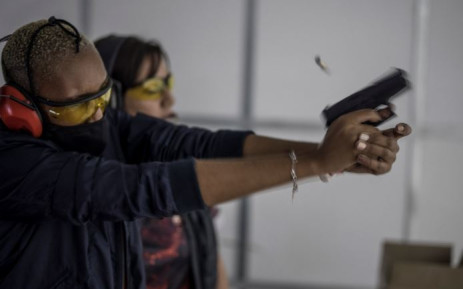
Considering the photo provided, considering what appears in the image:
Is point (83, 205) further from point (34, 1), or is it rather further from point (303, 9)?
point (303, 9)

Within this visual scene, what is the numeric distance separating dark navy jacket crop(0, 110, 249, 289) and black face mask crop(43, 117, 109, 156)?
0.04 metres

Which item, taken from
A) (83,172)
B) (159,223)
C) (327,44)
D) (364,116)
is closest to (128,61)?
(159,223)

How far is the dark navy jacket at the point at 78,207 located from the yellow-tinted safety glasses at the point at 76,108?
0.06m

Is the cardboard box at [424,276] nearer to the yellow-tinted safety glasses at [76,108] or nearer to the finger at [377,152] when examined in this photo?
the finger at [377,152]

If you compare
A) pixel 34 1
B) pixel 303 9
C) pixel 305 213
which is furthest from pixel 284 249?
pixel 34 1

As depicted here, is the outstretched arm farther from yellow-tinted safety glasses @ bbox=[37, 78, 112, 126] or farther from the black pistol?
yellow-tinted safety glasses @ bbox=[37, 78, 112, 126]

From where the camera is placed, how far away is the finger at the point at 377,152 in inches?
40.6

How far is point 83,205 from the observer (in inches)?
38.4

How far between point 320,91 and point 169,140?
5.90 feet

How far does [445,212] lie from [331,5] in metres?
1.27

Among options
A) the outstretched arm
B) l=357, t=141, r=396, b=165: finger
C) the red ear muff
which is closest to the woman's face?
the red ear muff

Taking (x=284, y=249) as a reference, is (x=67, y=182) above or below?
above

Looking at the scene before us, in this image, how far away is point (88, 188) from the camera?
3.22ft

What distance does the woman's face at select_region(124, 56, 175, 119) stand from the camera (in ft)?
6.22
